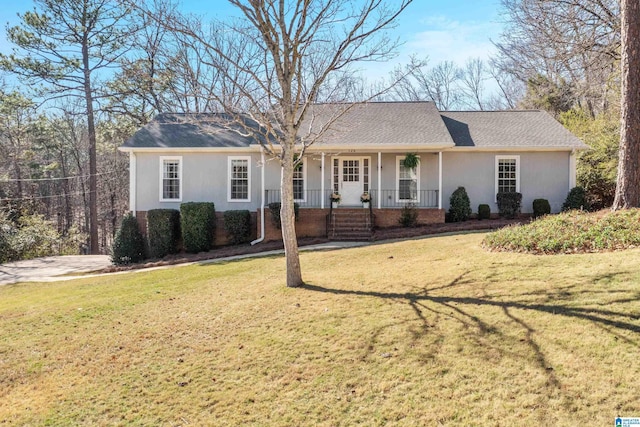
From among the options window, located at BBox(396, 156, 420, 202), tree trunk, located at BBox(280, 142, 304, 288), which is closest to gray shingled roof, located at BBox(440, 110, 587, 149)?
window, located at BBox(396, 156, 420, 202)

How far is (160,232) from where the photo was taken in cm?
1425

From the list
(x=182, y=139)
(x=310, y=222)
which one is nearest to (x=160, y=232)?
(x=182, y=139)

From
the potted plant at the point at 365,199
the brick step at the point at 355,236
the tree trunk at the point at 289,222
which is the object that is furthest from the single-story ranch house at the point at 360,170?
the tree trunk at the point at 289,222

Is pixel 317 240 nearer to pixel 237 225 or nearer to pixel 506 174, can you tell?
pixel 237 225

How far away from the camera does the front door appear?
51.8 feet

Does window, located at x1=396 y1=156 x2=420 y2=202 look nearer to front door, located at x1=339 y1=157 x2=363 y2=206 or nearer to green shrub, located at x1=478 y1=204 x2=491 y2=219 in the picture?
front door, located at x1=339 y1=157 x2=363 y2=206

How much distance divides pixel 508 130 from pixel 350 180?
6.87 m

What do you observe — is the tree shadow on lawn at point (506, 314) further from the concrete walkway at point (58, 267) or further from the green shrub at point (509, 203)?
the green shrub at point (509, 203)

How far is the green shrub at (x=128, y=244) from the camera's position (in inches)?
555

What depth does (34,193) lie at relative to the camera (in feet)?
92.0

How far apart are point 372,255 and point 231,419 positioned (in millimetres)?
6638

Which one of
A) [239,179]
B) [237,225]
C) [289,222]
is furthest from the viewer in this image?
[239,179]

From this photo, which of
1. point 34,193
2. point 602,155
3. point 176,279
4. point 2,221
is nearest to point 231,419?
point 176,279

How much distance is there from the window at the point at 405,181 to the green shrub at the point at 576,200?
210 inches
